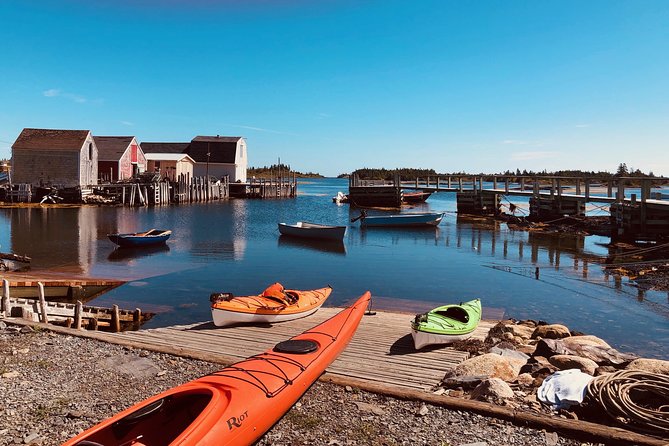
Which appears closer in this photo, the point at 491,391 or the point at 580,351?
the point at 491,391

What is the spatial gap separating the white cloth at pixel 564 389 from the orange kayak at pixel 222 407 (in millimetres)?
3095

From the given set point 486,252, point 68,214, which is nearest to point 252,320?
point 486,252

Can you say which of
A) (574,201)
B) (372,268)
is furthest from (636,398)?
(574,201)

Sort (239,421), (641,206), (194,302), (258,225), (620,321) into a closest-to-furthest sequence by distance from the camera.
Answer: (239,421) < (620,321) < (194,302) < (641,206) < (258,225)

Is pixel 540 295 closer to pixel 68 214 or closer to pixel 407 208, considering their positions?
pixel 68 214

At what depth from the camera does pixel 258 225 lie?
138ft

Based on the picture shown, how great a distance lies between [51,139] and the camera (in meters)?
50.8

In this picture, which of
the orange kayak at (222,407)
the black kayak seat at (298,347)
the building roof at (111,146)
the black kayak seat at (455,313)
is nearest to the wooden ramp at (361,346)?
the black kayak seat at (455,313)

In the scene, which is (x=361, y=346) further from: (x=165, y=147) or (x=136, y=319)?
A: (x=165, y=147)

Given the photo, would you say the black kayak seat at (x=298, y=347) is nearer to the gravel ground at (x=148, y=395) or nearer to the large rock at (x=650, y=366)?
the gravel ground at (x=148, y=395)

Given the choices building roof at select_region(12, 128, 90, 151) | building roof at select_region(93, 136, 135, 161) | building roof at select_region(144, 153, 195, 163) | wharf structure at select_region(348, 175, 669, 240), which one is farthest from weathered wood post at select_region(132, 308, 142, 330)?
building roof at select_region(144, 153, 195, 163)

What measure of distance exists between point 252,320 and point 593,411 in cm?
699

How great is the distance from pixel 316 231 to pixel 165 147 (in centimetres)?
4613

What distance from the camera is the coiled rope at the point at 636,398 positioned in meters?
5.82
